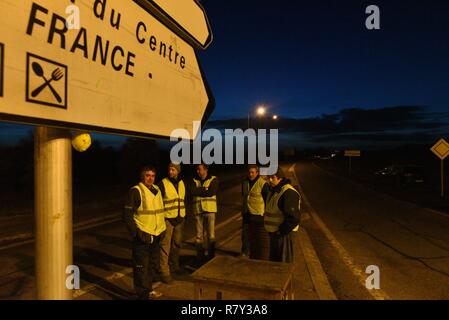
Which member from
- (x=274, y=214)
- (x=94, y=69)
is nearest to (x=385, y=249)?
(x=274, y=214)

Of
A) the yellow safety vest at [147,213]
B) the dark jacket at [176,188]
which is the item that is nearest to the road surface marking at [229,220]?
the dark jacket at [176,188]

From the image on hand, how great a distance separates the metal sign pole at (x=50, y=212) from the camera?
3.38ft

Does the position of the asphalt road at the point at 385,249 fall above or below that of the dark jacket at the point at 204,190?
below

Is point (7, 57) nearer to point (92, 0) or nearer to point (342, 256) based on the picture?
point (92, 0)

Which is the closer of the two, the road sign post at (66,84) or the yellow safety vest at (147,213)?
the road sign post at (66,84)

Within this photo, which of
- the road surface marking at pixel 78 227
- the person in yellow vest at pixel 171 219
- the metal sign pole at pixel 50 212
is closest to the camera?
the metal sign pole at pixel 50 212

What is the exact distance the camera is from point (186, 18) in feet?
5.57

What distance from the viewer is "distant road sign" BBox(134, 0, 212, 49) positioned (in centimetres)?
147

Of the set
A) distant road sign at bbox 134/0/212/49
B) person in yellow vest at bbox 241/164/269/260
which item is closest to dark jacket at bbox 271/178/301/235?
person in yellow vest at bbox 241/164/269/260

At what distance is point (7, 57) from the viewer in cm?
85

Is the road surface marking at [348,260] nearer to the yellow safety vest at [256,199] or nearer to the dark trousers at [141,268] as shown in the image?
the yellow safety vest at [256,199]

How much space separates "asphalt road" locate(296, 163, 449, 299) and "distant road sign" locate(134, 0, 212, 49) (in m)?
4.66

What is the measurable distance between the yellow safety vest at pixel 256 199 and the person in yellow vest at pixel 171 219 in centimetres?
141
